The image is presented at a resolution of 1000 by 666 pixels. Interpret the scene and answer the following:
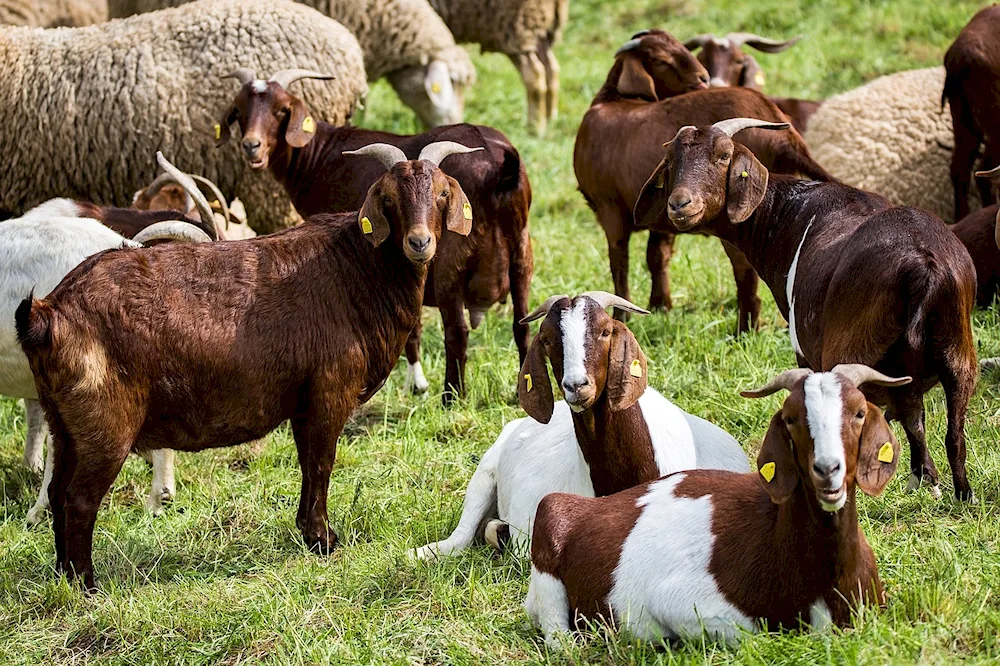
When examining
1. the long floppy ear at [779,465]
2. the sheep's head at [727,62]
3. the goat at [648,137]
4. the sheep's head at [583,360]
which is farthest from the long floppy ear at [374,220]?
the sheep's head at [727,62]

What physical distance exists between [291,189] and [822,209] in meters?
3.45

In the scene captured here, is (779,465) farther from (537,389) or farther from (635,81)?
(635,81)

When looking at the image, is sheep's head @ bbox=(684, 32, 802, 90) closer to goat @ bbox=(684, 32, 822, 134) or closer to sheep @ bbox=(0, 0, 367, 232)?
goat @ bbox=(684, 32, 822, 134)

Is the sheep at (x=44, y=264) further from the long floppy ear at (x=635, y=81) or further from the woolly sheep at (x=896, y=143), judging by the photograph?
the woolly sheep at (x=896, y=143)

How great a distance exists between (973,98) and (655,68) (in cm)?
196

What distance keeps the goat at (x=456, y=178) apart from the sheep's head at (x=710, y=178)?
3.84 feet

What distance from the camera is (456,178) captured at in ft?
22.3

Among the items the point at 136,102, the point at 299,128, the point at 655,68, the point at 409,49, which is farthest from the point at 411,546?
the point at 409,49

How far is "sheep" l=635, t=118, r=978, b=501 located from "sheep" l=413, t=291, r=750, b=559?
641 mm

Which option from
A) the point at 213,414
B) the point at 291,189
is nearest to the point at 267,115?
the point at 291,189

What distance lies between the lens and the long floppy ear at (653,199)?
19.9ft

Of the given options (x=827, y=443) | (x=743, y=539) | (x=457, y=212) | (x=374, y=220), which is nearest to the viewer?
(x=827, y=443)

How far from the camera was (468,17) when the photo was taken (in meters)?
13.6

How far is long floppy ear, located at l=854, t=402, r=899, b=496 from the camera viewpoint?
373 cm
